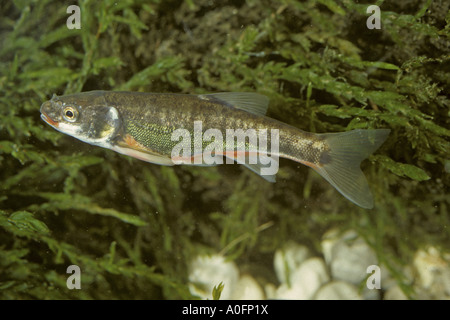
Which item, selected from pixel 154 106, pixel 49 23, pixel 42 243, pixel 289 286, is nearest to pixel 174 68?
pixel 154 106

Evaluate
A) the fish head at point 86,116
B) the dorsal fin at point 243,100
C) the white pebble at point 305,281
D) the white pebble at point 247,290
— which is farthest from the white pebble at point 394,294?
the fish head at point 86,116

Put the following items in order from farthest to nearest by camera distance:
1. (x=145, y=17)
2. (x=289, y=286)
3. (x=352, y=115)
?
(x=289, y=286) → (x=145, y=17) → (x=352, y=115)

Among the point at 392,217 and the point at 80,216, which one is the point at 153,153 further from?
the point at 392,217

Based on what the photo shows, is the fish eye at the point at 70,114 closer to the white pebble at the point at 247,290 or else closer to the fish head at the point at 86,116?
the fish head at the point at 86,116

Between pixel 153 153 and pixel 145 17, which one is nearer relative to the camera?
pixel 153 153

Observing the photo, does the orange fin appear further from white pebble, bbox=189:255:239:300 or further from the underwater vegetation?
white pebble, bbox=189:255:239:300

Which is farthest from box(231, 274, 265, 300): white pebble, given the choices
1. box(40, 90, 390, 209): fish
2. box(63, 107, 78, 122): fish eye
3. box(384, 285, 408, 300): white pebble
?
box(63, 107, 78, 122): fish eye
